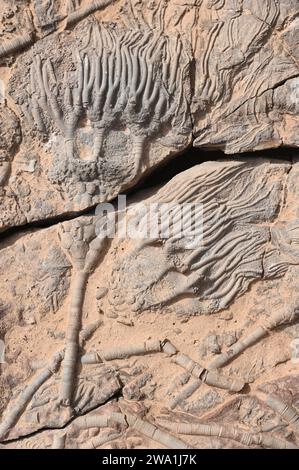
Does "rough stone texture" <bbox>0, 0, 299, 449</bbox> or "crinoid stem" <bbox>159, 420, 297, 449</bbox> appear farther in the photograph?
"rough stone texture" <bbox>0, 0, 299, 449</bbox>

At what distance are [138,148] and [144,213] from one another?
10.5 inches

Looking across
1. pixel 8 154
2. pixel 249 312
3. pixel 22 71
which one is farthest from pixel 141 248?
pixel 22 71

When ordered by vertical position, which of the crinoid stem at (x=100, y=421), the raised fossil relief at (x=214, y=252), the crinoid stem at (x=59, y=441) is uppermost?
the raised fossil relief at (x=214, y=252)

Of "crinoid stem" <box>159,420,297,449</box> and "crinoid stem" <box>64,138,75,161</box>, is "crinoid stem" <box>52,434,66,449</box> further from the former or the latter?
"crinoid stem" <box>64,138,75,161</box>

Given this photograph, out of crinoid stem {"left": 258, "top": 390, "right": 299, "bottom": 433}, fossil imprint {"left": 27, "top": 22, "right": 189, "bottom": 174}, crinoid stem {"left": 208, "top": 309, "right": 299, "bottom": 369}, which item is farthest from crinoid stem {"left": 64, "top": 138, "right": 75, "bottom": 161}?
crinoid stem {"left": 258, "top": 390, "right": 299, "bottom": 433}

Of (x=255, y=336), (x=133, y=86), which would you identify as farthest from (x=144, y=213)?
(x=255, y=336)

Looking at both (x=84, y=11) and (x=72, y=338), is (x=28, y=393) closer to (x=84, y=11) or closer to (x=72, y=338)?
(x=72, y=338)

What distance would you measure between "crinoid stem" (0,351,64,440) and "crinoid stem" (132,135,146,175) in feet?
2.69

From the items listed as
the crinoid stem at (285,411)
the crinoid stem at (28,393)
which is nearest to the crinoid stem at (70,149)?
the crinoid stem at (28,393)

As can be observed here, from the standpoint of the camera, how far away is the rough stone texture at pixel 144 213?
8.54 feet

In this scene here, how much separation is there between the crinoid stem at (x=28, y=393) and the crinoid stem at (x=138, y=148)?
0.82 m

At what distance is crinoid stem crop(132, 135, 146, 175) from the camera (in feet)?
8.75

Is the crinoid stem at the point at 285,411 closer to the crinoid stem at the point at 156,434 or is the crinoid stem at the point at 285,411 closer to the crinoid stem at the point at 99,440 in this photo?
the crinoid stem at the point at 156,434

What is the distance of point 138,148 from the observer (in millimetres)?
2666
